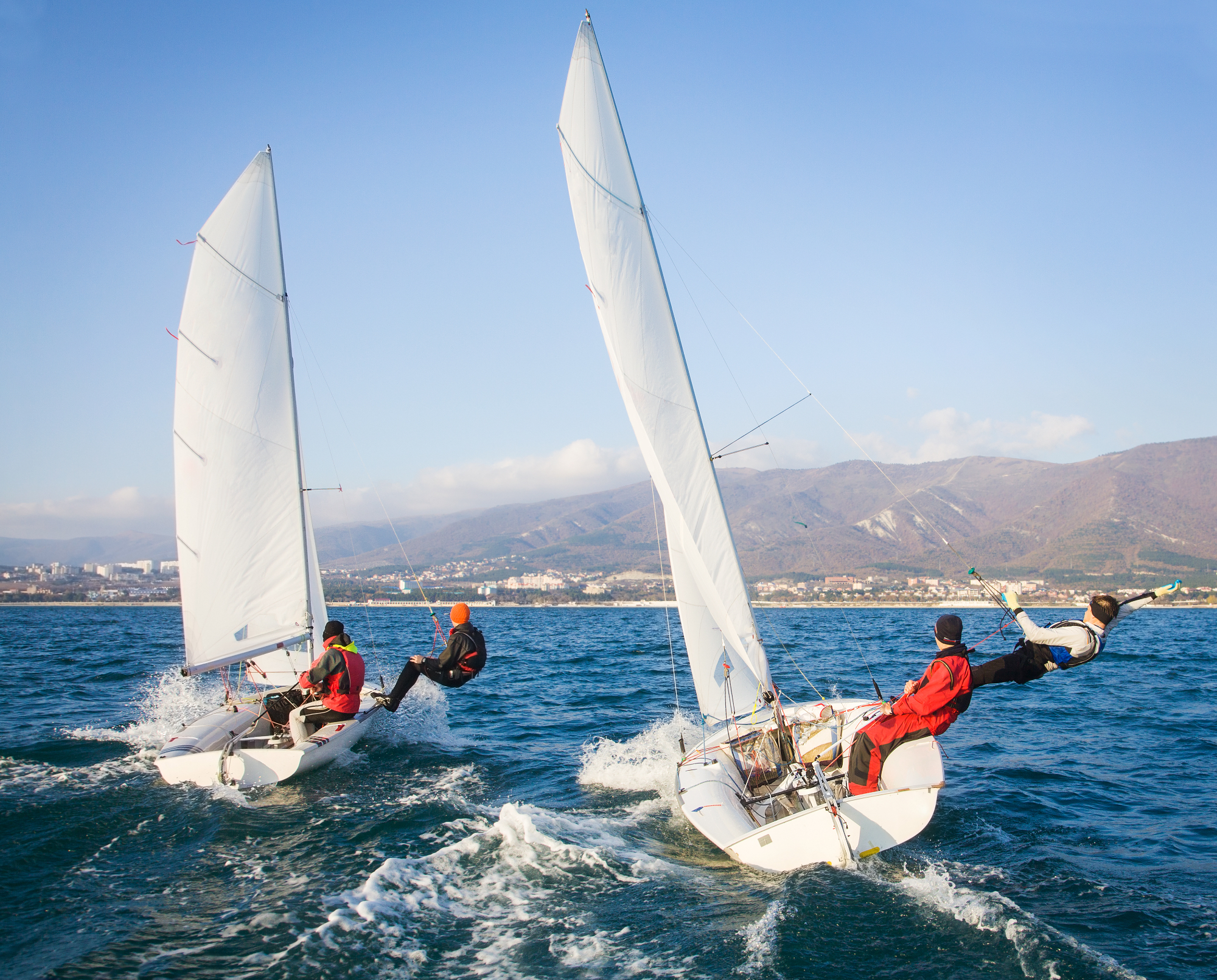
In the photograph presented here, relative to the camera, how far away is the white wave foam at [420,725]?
12211 mm

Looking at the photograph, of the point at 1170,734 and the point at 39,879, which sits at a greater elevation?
the point at 39,879

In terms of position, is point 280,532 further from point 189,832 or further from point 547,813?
point 547,813

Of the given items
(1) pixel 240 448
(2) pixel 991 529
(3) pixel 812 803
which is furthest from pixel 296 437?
(2) pixel 991 529

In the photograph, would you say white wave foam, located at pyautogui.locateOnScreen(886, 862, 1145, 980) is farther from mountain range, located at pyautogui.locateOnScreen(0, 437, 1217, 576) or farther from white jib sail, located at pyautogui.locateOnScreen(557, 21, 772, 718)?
mountain range, located at pyautogui.locateOnScreen(0, 437, 1217, 576)

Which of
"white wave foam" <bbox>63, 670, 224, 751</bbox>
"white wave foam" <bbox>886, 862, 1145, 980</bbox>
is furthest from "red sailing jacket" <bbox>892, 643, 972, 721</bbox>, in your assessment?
"white wave foam" <bbox>63, 670, 224, 751</bbox>

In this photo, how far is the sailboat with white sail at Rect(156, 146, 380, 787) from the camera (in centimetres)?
1129

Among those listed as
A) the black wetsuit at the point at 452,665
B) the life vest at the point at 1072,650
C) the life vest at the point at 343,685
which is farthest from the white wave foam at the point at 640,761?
the life vest at the point at 1072,650

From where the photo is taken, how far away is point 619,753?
10.9 m

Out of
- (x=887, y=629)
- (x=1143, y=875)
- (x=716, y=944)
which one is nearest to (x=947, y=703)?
(x=1143, y=875)

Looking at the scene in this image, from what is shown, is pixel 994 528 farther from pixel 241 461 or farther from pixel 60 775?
pixel 60 775

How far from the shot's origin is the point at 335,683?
1017 centimetres

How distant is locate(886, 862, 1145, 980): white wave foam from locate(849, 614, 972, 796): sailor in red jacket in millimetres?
860

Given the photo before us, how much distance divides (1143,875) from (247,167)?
1503 cm

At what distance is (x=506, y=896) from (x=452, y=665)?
3505 millimetres
